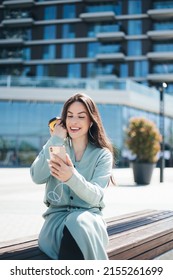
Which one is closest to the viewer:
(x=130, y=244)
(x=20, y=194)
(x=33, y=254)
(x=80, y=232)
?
(x=80, y=232)

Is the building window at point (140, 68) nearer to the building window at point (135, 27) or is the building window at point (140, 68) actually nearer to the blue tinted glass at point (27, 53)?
the building window at point (135, 27)

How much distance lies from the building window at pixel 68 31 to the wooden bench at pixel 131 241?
38.3 metres

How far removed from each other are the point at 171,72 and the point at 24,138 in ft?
64.1

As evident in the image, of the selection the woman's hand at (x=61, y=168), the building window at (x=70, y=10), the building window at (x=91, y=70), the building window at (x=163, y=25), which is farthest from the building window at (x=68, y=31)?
the woman's hand at (x=61, y=168)

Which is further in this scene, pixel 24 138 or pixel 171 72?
pixel 171 72

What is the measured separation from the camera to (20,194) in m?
9.66

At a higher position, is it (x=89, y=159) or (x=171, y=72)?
(x=171, y=72)

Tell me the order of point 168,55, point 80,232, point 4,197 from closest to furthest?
1. point 80,232
2. point 4,197
3. point 168,55

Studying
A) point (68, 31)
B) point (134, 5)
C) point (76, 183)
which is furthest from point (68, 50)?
point (76, 183)

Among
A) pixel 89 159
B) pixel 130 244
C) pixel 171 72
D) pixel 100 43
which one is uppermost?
pixel 100 43

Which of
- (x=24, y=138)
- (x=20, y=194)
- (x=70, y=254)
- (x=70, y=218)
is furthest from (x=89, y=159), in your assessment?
(x=24, y=138)

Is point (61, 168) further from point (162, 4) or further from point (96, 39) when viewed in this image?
point (162, 4)

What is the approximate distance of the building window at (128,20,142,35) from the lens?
132ft
